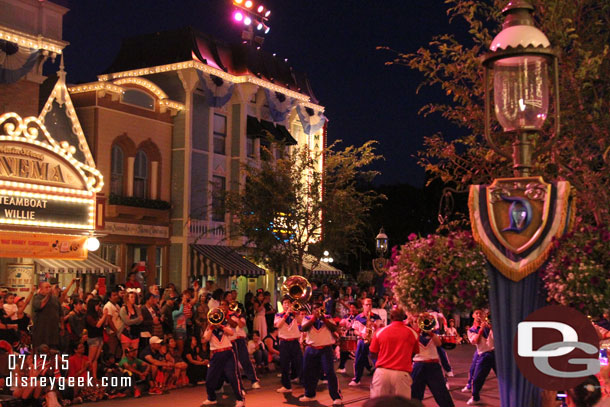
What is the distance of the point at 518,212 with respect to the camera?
5.91 m

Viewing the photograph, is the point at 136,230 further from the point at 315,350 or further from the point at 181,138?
the point at 315,350

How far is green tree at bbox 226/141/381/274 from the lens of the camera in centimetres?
2642

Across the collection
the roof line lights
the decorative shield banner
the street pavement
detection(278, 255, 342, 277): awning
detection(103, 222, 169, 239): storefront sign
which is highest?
the roof line lights

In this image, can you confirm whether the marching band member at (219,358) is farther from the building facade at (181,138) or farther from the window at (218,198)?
the window at (218,198)

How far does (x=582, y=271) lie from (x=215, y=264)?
23.3 m

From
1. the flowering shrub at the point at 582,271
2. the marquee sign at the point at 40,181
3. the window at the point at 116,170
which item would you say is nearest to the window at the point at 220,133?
the window at the point at 116,170

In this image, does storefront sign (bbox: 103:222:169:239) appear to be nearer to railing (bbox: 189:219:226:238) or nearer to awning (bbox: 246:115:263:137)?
railing (bbox: 189:219:226:238)

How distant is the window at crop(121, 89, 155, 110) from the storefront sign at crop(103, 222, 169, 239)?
417 centimetres

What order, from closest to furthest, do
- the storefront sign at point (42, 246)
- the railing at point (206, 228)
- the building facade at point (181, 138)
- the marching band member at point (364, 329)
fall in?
the marching band member at point (364, 329)
the storefront sign at point (42, 246)
the building facade at point (181, 138)
the railing at point (206, 228)

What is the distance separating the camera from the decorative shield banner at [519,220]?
580cm

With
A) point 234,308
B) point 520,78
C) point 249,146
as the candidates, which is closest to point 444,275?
point 520,78

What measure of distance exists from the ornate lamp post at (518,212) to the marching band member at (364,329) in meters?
9.82

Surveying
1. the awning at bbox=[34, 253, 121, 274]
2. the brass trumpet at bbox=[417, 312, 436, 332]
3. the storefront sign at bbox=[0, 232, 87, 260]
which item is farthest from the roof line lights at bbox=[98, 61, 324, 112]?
the brass trumpet at bbox=[417, 312, 436, 332]

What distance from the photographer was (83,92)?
83.6ft
